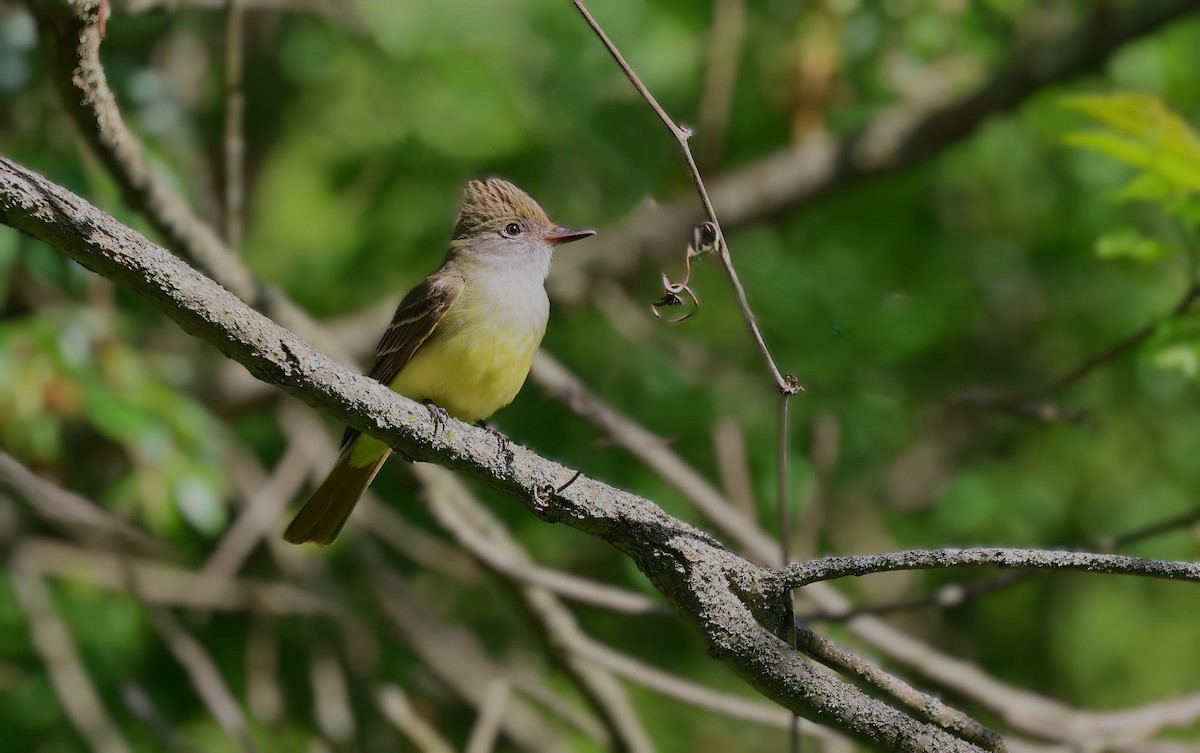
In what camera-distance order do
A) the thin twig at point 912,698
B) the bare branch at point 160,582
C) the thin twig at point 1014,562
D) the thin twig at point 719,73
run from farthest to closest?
the thin twig at point 719,73
the bare branch at point 160,582
the thin twig at point 912,698
the thin twig at point 1014,562

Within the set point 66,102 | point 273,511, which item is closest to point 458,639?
point 273,511

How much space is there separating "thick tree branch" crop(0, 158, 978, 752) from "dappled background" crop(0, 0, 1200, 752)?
1.84 m

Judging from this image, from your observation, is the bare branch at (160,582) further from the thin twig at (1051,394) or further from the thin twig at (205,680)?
the thin twig at (1051,394)

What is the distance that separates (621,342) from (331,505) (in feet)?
8.78

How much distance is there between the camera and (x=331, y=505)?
14.2 ft

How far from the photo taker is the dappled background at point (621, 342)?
16.7 feet

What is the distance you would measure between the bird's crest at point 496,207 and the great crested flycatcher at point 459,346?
0.38 feet

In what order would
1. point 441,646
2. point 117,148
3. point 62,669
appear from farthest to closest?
point 441,646 < point 62,669 < point 117,148

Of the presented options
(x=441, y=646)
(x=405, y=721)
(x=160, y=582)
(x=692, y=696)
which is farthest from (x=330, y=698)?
(x=692, y=696)

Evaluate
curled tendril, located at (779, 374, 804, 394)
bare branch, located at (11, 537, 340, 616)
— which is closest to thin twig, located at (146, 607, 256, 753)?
bare branch, located at (11, 537, 340, 616)

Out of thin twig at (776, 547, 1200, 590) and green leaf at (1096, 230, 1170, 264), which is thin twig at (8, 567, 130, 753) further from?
green leaf at (1096, 230, 1170, 264)

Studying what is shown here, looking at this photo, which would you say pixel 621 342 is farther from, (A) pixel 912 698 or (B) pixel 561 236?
(A) pixel 912 698

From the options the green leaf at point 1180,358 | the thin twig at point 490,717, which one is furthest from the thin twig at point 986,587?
A: the thin twig at point 490,717

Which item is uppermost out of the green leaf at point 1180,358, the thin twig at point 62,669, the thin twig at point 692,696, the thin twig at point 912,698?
the green leaf at point 1180,358
